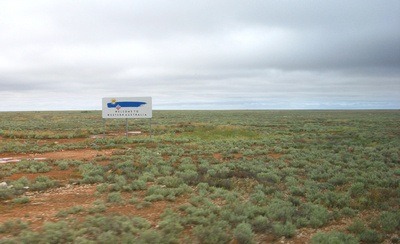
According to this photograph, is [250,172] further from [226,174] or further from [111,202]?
[111,202]

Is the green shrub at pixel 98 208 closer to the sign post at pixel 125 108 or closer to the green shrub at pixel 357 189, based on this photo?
the green shrub at pixel 357 189

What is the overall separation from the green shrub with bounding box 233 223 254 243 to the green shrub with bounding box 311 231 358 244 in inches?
46.5

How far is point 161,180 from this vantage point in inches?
437

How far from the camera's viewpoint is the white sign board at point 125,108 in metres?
24.0

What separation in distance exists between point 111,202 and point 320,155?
1195 centimetres

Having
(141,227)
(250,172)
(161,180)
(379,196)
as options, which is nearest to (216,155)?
(250,172)

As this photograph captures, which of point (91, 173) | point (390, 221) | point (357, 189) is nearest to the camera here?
point (390, 221)

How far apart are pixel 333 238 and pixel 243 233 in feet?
5.50

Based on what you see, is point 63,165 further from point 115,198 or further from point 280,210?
point 280,210

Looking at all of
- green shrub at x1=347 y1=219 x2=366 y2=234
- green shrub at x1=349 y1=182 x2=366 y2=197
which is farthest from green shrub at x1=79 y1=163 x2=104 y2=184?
green shrub at x1=349 y1=182 x2=366 y2=197

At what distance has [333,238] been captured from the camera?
6250 millimetres

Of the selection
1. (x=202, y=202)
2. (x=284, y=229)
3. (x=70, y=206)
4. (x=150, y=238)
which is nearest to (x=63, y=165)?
(x=70, y=206)

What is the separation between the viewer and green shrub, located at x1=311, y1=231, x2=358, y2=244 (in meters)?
6.23

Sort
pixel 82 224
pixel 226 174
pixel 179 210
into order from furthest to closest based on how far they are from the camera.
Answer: pixel 226 174
pixel 179 210
pixel 82 224
